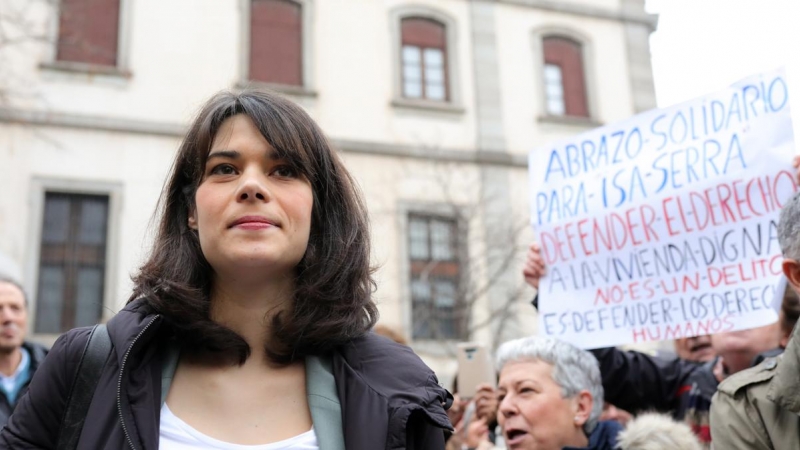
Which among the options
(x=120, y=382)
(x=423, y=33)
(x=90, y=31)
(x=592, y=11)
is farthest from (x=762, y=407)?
(x=592, y=11)

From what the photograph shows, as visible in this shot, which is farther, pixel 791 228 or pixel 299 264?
pixel 791 228

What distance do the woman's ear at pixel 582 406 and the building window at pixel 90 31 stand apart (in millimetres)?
11925

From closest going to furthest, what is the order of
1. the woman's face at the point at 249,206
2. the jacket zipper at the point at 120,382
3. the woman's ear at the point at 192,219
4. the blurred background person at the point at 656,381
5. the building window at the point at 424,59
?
the jacket zipper at the point at 120,382, the woman's face at the point at 249,206, the woman's ear at the point at 192,219, the blurred background person at the point at 656,381, the building window at the point at 424,59

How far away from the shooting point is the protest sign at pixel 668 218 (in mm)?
3375

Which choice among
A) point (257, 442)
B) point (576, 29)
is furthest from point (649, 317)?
point (576, 29)

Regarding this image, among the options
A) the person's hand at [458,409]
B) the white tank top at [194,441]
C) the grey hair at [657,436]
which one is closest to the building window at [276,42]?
the person's hand at [458,409]

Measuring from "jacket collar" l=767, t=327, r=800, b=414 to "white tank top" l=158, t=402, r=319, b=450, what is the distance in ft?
4.13

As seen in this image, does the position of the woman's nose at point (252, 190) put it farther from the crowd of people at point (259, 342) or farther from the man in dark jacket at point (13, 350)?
the man in dark jacket at point (13, 350)

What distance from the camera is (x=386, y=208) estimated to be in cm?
1433

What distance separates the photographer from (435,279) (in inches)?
566

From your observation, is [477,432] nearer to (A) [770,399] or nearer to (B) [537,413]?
(B) [537,413]

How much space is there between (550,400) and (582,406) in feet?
0.55

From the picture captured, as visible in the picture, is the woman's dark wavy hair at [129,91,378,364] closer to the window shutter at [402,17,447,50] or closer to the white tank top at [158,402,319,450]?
the white tank top at [158,402,319,450]

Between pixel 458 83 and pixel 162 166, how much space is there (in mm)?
5531
